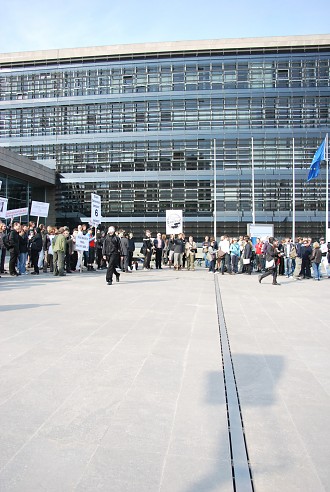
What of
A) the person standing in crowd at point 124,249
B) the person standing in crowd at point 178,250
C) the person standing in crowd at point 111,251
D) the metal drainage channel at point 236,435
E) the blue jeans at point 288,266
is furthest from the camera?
the person standing in crowd at point 178,250

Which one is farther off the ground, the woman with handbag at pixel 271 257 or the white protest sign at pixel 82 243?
the white protest sign at pixel 82 243

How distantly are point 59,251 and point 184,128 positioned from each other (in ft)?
96.8

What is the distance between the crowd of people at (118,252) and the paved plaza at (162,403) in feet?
21.7

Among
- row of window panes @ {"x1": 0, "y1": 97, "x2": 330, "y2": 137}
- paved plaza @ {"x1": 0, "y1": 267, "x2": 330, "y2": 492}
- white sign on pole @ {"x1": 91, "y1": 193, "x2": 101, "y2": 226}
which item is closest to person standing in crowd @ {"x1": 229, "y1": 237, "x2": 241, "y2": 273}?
white sign on pole @ {"x1": 91, "y1": 193, "x2": 101, "y2": 226}

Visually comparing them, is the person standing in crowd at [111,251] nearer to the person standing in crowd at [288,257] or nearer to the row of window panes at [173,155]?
the person standing in crowd at [288,257]

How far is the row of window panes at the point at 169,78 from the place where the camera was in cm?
4103

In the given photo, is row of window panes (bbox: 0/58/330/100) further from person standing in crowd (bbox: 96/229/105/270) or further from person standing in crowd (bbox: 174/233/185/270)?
person standing in crowd (bbox: 96/229/105/270)

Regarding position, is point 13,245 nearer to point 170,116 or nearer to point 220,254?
point 220,254

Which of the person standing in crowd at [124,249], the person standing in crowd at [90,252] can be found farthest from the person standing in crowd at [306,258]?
the person standing in crowd at [90,252]

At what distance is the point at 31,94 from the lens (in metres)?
43.8

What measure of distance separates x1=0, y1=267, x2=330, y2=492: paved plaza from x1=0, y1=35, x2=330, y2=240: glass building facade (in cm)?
3417

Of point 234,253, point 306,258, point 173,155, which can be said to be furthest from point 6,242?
point 173,155

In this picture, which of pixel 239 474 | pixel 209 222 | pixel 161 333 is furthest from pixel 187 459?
pixel 209 222

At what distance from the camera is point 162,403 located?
12.0 feet
